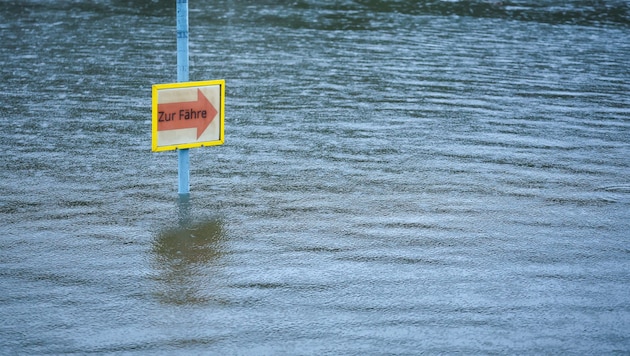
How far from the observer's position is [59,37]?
59.7 ft

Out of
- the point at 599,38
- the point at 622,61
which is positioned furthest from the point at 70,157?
the point at 599,38

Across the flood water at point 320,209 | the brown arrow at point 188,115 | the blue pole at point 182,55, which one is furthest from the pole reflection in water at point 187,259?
the brown arrow at point 188,115

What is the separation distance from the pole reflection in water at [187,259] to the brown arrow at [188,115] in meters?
0.75

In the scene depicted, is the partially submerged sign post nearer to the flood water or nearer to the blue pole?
the blue pole

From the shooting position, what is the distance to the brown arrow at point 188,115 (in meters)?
7.49

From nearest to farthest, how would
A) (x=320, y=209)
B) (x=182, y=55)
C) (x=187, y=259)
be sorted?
1. (x=187, y=259)
2. (x=182, y=55)
3. (x=320, y=209)

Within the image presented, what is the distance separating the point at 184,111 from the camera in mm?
7609

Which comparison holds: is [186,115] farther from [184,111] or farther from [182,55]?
[182,55]

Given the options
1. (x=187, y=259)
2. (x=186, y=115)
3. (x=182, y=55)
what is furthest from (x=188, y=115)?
(x=187, y=259)

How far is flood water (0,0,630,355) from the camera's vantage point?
5.42 meters

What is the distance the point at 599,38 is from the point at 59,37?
41.4 feet

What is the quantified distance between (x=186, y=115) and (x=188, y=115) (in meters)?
0.02

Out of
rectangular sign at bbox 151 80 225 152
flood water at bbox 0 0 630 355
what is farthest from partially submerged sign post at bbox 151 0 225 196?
flood water at bbox 0 0 630 355

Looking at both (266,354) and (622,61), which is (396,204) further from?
(622,61)
